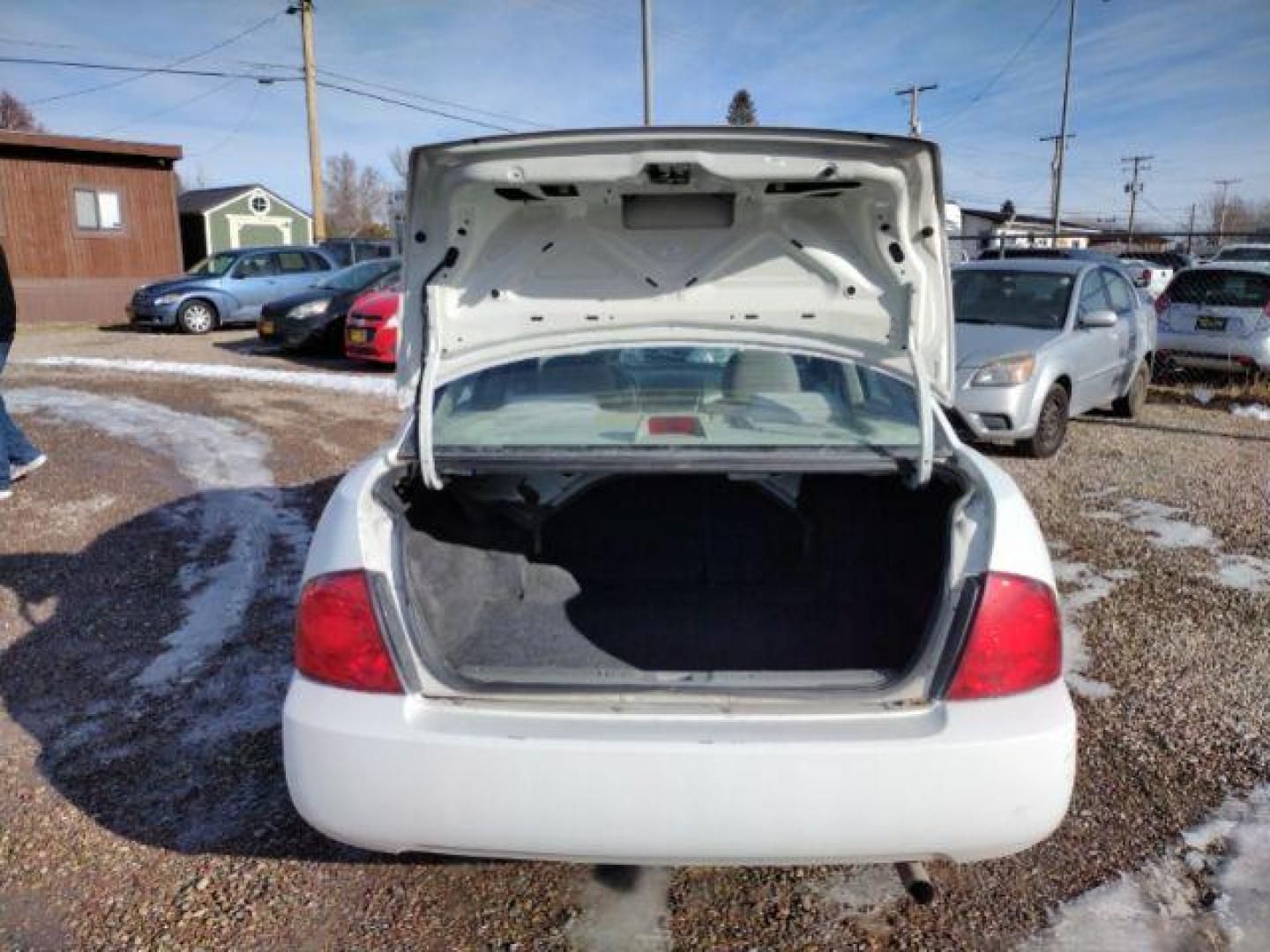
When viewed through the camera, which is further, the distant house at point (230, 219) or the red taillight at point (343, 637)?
the distant house at point (230, 219)

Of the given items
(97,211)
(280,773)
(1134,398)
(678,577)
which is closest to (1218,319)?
(1134,398)

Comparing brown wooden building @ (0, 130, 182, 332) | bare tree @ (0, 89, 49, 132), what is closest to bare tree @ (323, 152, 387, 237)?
bare tree @ (0, 89, 49, 132)

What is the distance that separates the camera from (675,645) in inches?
109

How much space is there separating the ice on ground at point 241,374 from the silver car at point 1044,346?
5892 millimetres

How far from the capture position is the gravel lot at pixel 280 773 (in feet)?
7.67

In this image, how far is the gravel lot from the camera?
2.34 metres

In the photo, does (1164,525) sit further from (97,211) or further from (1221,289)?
(97,211)

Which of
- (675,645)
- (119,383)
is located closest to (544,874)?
(675,645)

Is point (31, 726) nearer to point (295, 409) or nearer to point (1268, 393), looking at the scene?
point (295, 409)

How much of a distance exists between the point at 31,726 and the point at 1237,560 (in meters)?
5.62

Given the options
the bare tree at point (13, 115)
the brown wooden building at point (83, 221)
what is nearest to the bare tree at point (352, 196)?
the bare tree at point (13, 115)

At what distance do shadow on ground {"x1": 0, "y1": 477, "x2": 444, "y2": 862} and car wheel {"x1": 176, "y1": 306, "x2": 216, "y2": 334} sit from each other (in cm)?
1255

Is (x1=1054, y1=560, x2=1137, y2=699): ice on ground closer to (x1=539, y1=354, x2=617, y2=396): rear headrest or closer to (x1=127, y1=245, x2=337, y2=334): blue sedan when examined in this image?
(x1=539, y1=354, x2=617, y2=396): rear headrest

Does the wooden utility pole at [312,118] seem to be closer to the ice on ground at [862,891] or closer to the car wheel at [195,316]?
the car wheel at [195,316]
